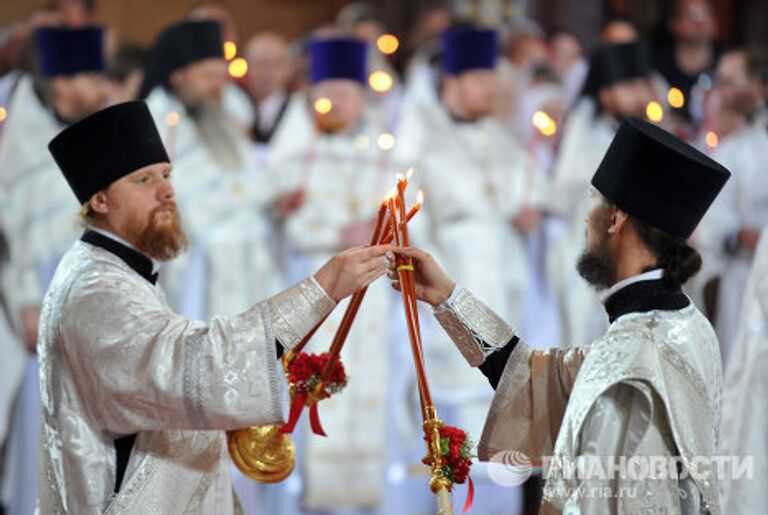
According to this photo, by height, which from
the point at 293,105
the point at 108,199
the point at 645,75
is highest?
the point at 645,75

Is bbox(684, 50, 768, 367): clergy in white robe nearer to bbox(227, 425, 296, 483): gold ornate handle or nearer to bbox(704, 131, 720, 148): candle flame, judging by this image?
bbox(704, 131, 720, 148): candle flame

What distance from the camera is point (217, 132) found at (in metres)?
8.55

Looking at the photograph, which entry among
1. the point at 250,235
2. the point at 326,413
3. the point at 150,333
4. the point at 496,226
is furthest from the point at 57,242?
the point at 150,333

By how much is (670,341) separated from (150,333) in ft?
5.13

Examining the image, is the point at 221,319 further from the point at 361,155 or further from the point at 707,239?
the point at 707,239

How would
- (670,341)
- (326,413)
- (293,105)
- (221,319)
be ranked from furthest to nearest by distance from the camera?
(293,105)
(326,413)
(221,319)
(670,341)

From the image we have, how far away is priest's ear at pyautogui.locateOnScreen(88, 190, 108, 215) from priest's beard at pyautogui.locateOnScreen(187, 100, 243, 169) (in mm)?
3627

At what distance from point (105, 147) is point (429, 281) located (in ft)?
3.80

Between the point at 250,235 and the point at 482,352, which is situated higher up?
the point at 250,235

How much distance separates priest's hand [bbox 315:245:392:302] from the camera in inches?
173

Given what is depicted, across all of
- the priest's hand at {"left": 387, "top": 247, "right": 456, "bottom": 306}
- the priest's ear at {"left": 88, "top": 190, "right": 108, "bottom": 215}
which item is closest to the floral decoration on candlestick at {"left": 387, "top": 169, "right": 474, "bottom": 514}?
the priest's hand at {"left": 387, "top": 247, "right": 456, "bottom": 306}

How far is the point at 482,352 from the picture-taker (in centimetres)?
474

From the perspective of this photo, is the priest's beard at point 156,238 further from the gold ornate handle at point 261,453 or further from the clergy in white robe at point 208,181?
the clergy in white robe at point 208,181

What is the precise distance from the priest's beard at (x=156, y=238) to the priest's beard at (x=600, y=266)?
136 centimetres
